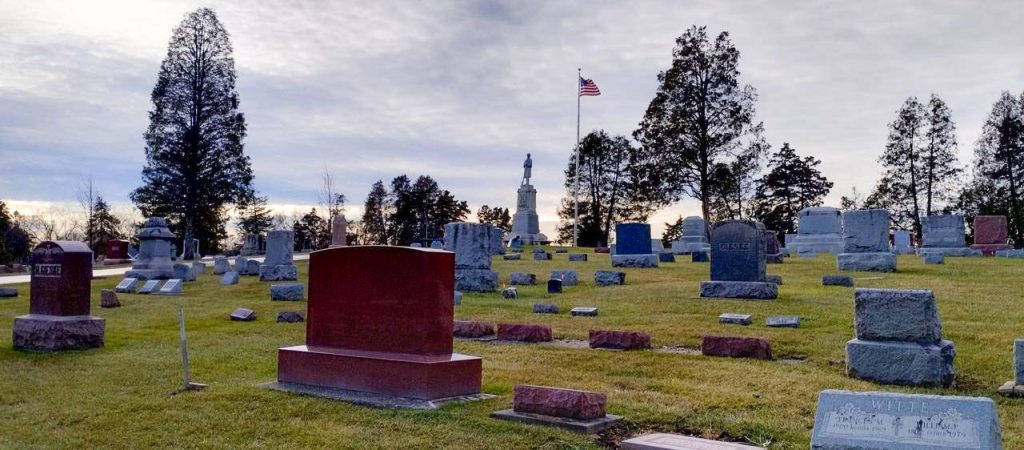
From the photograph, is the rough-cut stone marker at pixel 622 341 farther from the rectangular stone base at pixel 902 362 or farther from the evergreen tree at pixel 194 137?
the evergreen tree at pixel 194 137

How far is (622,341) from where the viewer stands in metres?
10.4

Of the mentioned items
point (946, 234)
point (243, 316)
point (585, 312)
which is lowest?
point (243, 316)

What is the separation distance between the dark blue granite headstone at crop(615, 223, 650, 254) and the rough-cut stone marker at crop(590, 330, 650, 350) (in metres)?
17.2

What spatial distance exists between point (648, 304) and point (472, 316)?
3.51m

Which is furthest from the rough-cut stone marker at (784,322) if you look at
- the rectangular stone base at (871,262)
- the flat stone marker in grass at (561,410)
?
the rectangular stone base at (871,262)

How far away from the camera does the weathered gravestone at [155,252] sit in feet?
96.4

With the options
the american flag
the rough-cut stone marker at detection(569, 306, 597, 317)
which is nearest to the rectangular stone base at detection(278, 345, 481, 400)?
the rough-cut stone marker at detection(569, 306, 597, 317)

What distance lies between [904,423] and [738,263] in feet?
43.7

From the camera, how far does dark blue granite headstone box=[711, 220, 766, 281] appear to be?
671 inches

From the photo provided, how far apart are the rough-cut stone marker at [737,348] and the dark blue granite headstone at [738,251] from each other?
764 cm

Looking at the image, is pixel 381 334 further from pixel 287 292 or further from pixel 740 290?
pixel 287 292

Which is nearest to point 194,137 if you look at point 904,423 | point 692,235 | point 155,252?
point 155,252

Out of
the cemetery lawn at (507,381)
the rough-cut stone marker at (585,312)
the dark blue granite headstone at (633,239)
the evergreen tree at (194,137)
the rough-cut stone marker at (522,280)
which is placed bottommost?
the cemetery lawn at (507,381)

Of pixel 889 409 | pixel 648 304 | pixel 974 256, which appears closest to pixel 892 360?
pixel 889 409
